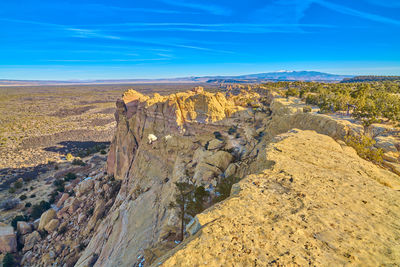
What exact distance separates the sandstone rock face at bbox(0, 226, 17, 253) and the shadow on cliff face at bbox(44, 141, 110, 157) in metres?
36.5

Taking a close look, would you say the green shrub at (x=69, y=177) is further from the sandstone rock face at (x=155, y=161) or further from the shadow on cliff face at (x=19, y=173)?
the sandstone rock face at (x=155, y=161)

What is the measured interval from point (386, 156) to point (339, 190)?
342 inches

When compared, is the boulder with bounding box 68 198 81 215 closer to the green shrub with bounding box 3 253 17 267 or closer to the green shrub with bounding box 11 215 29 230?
the green shrub with bounding box 3 253 17 267

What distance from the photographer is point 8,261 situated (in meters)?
23.2

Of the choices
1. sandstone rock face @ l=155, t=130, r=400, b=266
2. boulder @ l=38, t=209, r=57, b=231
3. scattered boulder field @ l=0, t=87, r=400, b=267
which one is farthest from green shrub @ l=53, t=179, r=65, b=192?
sandstone rock face @ l=155, t=130, r=400, b=266

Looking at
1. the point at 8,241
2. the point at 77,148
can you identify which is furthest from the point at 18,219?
the point at 77,148

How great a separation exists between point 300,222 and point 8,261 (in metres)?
33.5

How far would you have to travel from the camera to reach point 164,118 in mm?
26016

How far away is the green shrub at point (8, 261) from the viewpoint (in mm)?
22981

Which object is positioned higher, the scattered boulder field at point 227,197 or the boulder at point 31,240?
the scattered boulder field at point 227,197

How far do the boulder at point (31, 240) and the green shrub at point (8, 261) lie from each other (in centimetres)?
176

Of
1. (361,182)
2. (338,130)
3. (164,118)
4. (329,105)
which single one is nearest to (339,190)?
(361,182)

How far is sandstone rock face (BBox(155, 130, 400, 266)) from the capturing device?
17.5ft

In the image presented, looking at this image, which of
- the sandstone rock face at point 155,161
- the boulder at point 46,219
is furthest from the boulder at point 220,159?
the boulder at point 46,219
